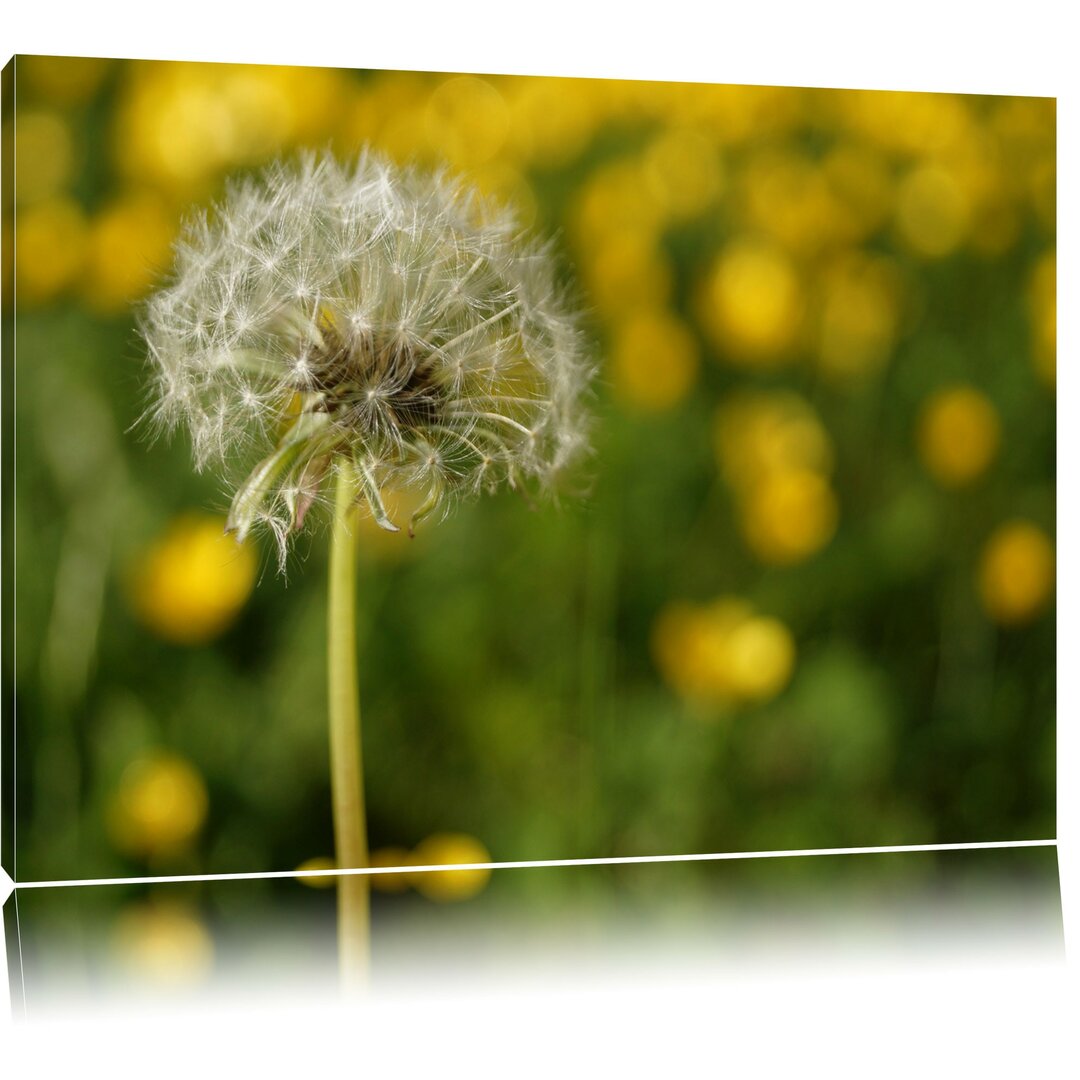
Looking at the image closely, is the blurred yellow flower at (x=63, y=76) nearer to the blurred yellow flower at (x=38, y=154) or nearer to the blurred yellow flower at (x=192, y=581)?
the blurred yellow flower at (x=38, y=154)

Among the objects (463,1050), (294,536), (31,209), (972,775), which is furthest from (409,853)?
(31,209)

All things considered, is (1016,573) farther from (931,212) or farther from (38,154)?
(38,154)

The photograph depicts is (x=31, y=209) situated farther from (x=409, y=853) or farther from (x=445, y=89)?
(x=409, y=853)

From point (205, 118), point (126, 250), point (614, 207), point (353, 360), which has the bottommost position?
point (353, 360)

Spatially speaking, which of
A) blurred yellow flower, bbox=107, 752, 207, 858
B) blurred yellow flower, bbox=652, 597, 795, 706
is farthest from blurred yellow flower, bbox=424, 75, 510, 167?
blurred yellow flower, bbox=107, 752, 207, 858

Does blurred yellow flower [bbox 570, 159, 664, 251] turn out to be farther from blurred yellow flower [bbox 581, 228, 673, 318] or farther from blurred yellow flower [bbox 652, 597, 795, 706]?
blurred yellow flower [bbox 652, 597, 795, 706]

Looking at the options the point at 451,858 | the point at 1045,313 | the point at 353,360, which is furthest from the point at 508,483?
the point at 1045,313
